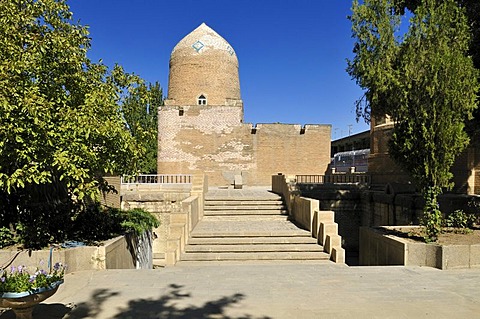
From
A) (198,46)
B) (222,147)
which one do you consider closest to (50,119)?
(222,147)

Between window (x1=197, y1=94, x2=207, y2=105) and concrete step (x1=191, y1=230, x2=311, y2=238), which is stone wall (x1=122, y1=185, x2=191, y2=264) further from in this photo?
window (x1=197, y1=94, x2=207, y2=105)

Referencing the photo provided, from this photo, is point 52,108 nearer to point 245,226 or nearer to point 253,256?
point 253,256

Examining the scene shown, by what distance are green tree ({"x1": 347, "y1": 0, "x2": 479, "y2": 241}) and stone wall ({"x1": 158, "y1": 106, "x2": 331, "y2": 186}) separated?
15531 mm

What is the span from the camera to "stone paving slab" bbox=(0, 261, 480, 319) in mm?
3631

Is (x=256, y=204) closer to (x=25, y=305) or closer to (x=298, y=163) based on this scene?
(x=25, y=305)

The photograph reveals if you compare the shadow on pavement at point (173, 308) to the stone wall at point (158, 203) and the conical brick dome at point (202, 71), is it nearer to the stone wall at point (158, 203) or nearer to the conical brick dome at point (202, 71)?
the stone wall at point (158, 203)

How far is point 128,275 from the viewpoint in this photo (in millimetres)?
5094

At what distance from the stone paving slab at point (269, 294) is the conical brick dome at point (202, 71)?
20.0 metres

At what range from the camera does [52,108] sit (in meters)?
4.70

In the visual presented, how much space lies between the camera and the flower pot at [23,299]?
293 cm

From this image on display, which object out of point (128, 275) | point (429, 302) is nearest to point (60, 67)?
point (128, 275)

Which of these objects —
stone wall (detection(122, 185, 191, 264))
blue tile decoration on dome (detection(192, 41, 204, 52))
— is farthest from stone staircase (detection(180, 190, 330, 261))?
blue tile decoration on dome (detection(192, 41, 204, 52))

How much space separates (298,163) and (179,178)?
8.23 m

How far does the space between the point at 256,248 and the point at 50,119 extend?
5.09 meters
